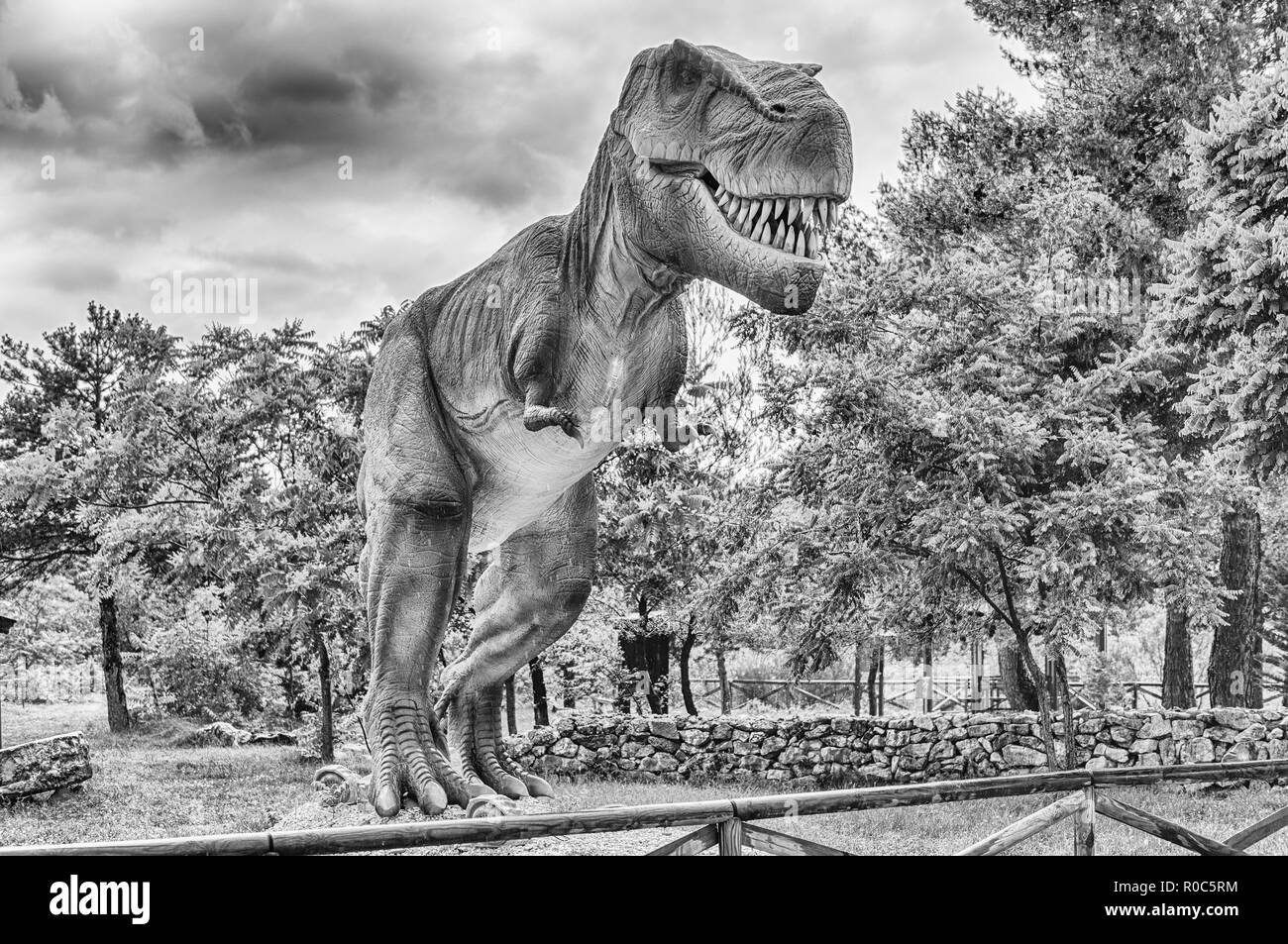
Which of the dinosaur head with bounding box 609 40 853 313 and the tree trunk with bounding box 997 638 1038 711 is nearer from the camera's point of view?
the dinosaur head with bounding box 609 40 853 313

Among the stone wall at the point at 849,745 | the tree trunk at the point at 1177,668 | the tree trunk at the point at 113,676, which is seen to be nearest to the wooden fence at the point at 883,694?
the tree trunk at the point at 1177,668

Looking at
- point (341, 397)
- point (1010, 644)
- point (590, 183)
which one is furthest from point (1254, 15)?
point (590, 183)

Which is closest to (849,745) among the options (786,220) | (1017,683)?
(1017,683)

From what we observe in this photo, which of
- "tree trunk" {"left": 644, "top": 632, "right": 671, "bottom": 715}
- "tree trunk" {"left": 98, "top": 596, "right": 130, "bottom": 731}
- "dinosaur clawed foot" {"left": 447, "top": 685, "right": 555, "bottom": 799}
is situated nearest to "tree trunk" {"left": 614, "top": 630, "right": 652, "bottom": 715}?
"tree trunk" {"left": 644, "top": 632, "right": 671, "bottom": 715}

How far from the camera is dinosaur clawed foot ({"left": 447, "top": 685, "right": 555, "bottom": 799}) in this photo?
14.5 feet

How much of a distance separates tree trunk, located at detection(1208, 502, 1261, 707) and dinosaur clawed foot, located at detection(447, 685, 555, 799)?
11.9 meters

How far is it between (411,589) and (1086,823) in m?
2.43

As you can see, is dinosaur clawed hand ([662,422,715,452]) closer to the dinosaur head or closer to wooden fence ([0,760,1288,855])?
the dinosaur head

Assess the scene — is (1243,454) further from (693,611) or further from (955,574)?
(693,611)

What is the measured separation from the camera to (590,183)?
387 centimetres

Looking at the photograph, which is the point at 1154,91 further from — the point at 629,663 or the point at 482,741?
the point at 482,741

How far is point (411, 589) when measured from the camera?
13.4 ft

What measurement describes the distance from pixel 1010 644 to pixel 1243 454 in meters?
5.91

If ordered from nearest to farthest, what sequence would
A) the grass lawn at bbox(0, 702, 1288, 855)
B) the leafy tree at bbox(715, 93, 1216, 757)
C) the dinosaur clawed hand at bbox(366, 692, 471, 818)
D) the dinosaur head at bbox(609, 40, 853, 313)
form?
the dinosaur head at bbox(609, 40, 853, 313) < the dinosaur clawed hand at bbox(366, 692, 471, 818) < the grass lawn at bbox(0, 702, 1288, 855) < the leafy tree at bbox(715, 93, 1216, 757)
